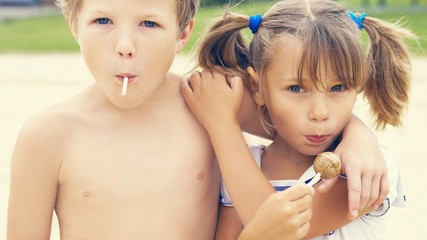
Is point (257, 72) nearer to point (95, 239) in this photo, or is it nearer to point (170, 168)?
point (170, 168)

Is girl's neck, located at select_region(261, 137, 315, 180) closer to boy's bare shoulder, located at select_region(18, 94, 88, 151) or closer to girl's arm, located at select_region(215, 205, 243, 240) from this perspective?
girl's arm, located at select_region(215, 205, 243, 240)

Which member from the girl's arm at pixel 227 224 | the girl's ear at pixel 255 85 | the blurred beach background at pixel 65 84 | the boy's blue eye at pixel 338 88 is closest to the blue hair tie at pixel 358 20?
the blurred beach background at pixel 65 84

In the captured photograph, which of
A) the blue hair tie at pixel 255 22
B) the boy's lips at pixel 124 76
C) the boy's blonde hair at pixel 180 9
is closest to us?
the boy's lips at pixel 124 76

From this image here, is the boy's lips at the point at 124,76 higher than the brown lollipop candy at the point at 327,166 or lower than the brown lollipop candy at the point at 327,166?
higher

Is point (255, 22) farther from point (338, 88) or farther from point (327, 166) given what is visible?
point (327, 166)

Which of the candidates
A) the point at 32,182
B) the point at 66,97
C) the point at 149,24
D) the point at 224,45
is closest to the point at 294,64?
Result: the point at 224,45

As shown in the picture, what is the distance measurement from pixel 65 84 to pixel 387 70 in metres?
7.63

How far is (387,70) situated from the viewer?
7.38 ft

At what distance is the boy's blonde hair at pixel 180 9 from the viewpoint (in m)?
1.99

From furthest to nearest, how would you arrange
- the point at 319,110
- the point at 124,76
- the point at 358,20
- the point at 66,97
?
the point at 66,97, the point at 358,20, the point at 319,110, the point at 124,76

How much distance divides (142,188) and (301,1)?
81 cm

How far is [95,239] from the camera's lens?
2.02 metres

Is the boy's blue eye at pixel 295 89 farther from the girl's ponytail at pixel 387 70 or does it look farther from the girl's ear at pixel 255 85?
the girl's ponytail at pixel 387 70

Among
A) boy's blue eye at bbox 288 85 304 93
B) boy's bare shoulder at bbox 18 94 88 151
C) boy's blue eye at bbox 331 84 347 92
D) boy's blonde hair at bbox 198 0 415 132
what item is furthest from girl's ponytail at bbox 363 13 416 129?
boy's bare shoulder at bbox 18 94 88 151
